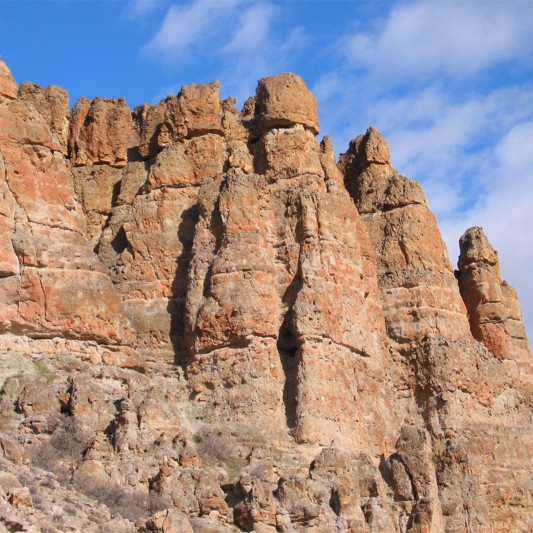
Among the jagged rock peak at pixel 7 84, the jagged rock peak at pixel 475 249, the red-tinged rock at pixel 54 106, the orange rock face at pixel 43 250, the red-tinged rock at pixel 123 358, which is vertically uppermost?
the red-tinged rock at pixel 54 106

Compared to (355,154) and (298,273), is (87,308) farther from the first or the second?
(355,154)

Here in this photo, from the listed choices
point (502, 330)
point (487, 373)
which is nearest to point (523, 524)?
point (487, 373)

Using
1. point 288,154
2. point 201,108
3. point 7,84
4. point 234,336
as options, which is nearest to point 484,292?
point 288,154

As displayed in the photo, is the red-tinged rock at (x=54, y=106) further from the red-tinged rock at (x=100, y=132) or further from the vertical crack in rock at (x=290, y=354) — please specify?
the vertical crack in rock at (x=290, y=354)

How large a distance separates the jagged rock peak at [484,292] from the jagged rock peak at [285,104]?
8.99 m

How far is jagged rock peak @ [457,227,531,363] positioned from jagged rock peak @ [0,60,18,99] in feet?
61.9

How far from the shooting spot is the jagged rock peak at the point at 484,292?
1949 inches

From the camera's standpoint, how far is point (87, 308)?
38.1 meters

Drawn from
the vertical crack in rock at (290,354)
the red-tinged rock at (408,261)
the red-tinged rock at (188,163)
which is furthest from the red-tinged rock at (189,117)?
the vertical crack in rock at (290,354)

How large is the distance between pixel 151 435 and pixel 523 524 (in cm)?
1391

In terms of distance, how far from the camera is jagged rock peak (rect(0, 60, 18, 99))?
40.4 metres

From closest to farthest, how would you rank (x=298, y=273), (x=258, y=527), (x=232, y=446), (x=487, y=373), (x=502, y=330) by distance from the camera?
(x=258, y=527), (x=232, y=446), (x=298, y=273), (x=487, y=373), (x=502, y=330)

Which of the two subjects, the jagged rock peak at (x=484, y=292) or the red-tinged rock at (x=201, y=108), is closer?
the red-tinged rock at (x=201, y=108)

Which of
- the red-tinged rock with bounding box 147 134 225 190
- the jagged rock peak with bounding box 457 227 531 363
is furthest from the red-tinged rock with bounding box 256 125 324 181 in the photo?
the jagged rock peak with bounding box 457 227 531 363
